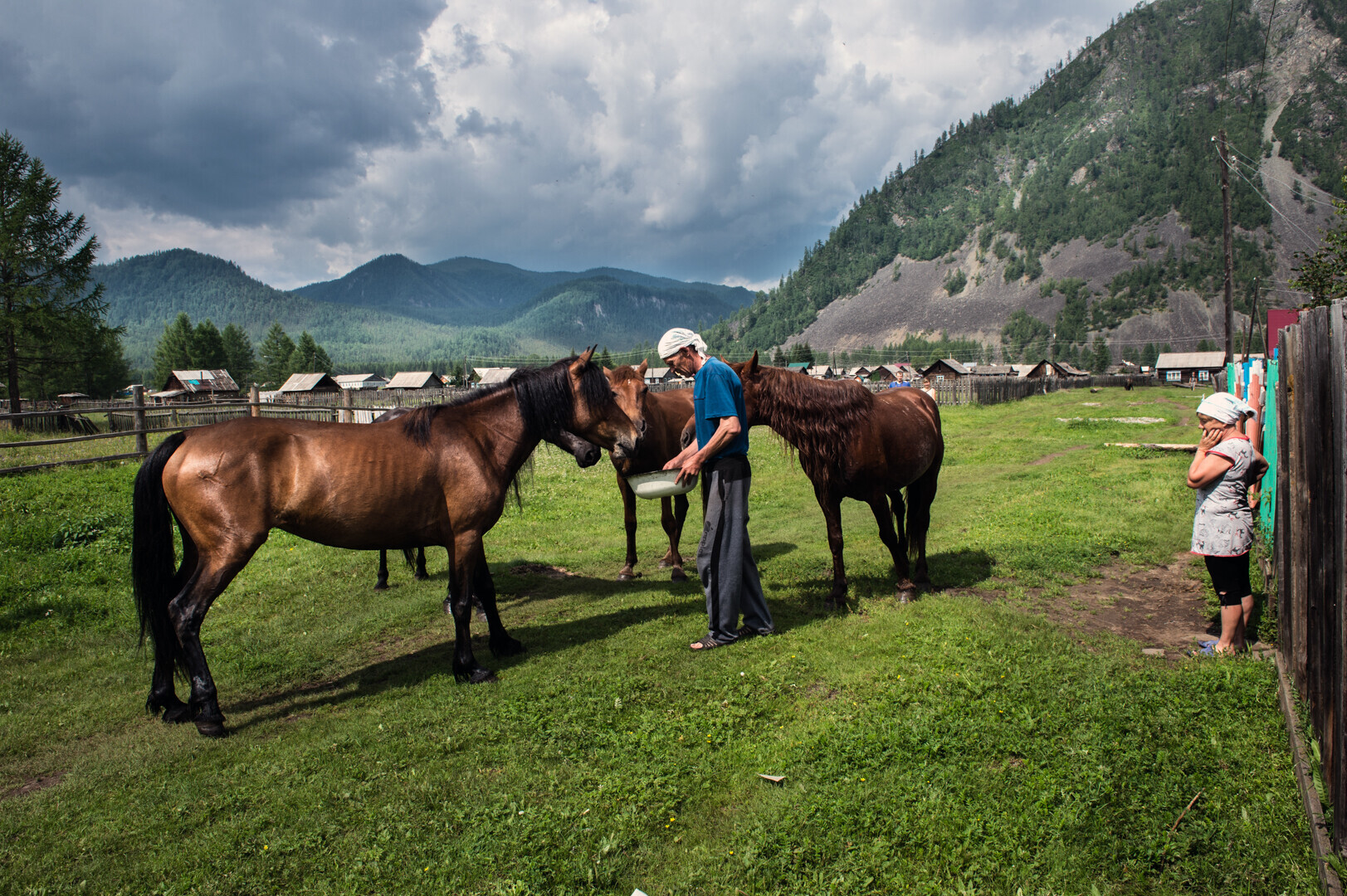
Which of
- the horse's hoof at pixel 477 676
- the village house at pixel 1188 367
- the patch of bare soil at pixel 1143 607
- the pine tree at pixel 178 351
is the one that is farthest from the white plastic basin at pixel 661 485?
the village house at pixel 1188 367

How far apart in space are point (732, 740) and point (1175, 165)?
247m

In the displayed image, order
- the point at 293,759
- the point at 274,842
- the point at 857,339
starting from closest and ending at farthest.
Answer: the point at 274,842
the point at 293,759
the point at 857,339

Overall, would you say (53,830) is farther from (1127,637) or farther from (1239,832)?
(1127,637)

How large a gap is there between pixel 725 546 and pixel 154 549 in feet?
14.3

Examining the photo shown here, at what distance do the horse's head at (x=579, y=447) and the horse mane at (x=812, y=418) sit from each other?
1764 mm

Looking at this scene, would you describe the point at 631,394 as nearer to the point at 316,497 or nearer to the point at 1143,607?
the point at 316,497

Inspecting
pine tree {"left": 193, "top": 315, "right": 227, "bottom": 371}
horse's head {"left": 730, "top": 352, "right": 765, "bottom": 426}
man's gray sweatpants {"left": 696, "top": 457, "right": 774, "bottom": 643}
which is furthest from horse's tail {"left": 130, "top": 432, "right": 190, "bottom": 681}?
pine tree {"left": 193, "top": 315, "right": 227, "bottom": 371}

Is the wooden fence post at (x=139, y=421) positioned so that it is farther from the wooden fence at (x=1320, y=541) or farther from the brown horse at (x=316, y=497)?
the wooden fence at (x=1320, y=541)

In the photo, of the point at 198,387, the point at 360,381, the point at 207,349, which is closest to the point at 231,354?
the point at 207,349

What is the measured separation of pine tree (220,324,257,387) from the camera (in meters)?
94.6

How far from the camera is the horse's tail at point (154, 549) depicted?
4.94m

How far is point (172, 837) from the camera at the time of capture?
11.5ft

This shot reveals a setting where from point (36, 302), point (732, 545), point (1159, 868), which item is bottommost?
point (1159, 868)

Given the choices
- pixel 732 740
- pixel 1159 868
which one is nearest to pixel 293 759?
pixel 732 740
